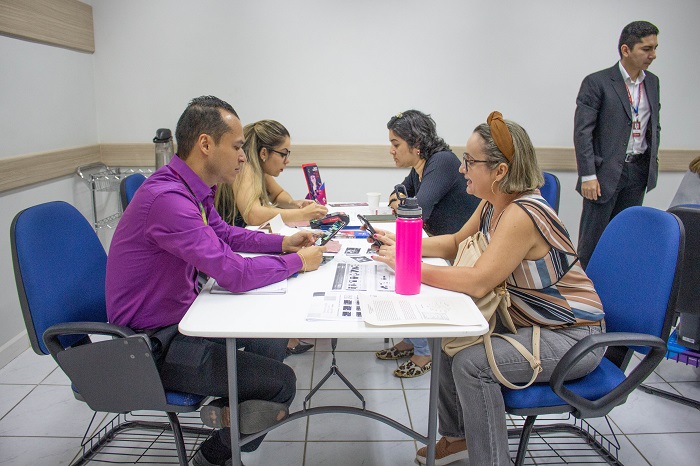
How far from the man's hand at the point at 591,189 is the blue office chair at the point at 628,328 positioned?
6.11ft

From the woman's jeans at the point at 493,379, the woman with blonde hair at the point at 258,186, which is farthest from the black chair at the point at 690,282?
the woman with blonde hair at the point at 258,186

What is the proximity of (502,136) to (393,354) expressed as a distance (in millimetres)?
1549

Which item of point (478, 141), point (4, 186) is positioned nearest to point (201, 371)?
point (478, 141)

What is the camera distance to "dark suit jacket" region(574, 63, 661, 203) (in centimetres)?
344

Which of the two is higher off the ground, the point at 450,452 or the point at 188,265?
the point at 188,265

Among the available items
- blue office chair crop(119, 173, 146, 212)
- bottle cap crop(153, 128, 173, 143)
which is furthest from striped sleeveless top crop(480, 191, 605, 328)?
bottle cap crop(153, 128, 173, 143)

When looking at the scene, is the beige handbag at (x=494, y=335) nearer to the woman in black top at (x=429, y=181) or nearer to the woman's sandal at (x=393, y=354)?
the woman in black top at (x=429, y=181)

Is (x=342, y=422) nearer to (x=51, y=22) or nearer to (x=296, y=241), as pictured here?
(x=296, y=241)

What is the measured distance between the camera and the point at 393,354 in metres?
2.90

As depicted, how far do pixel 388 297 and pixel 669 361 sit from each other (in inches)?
84.6

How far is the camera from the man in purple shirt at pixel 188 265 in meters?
1.59

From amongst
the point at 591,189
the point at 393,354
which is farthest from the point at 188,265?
the point at 591,189

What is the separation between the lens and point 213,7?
3799 millimetres

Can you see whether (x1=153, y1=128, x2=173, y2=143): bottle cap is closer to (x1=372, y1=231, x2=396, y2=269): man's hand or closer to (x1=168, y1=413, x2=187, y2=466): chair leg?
(x1=372, y1=231, x2=396, y2=269): man's hand
